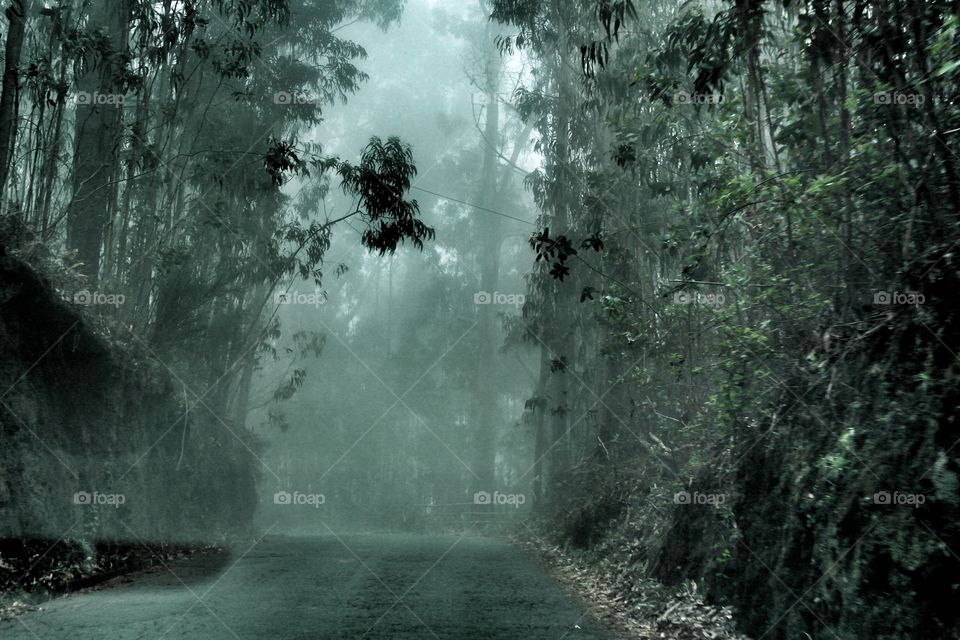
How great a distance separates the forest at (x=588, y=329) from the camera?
→ 18.7 feet

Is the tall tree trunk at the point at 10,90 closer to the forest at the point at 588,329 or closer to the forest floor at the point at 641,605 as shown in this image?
the forest at the point at 588,329

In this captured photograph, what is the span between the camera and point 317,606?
7.83 meters

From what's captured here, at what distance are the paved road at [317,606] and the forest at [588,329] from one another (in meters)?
0.07

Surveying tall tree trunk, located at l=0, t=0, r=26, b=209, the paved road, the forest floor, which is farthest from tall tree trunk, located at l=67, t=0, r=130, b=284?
the forest floor

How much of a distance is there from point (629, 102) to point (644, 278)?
120 inches

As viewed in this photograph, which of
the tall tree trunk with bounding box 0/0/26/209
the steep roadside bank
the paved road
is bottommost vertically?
the paved road

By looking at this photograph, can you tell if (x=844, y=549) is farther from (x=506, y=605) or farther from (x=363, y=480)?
(x=363, y=480)

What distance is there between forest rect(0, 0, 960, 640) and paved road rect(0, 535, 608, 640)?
0.21ft

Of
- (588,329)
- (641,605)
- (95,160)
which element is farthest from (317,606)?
(588,329)

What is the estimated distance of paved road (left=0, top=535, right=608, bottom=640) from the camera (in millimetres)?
6500

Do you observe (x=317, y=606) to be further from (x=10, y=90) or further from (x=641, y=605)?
(x=10, y=90)

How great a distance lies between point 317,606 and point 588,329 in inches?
621

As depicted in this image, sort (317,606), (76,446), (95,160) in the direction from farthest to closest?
(95,160)
(76,446)
(317,606)

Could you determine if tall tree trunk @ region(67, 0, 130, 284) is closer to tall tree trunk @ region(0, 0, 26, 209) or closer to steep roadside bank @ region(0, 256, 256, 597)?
steep roadside bank @ region(0, 256, 256, 597)
